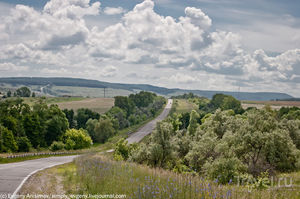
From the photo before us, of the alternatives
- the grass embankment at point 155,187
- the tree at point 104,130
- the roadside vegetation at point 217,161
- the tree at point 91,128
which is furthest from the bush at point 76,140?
the grass embankment at point 155,187

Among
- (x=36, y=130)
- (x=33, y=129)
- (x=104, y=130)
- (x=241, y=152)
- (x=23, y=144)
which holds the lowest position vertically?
(x=104, y=130)

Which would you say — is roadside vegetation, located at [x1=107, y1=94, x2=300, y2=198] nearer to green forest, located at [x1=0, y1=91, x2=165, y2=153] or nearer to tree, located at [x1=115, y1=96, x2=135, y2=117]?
green forest, located at [x1=0, y1=91, x2=165, y2=153]

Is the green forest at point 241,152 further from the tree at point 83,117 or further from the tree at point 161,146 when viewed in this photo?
the tree at point 83,117

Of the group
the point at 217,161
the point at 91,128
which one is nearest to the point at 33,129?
the point at 91,128

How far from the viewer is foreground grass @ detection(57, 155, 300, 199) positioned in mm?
8523

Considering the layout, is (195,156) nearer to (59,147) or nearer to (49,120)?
(59,147)

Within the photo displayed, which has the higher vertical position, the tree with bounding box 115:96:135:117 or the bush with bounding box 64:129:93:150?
the tree with bounding box 115:96:135:117

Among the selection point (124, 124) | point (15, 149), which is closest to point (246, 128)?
point (15, 149)

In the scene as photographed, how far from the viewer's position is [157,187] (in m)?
9.15

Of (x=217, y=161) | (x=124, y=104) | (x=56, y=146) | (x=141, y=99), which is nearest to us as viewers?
(x=217, y=161)

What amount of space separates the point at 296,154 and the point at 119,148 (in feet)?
81.0

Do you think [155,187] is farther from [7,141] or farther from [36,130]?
[36,130]

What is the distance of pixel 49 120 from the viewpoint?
2992 inches

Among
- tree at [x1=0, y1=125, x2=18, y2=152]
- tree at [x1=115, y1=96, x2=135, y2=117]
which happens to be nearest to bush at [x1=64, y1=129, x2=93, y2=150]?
tree at [x1=0, y1=125, x2=18, y2=152]
